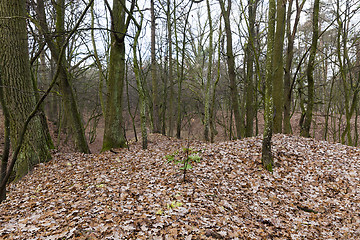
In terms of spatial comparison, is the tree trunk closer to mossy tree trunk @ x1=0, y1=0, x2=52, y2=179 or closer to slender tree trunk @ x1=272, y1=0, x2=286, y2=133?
slender tree trunk @ x1=272, y1=0, x2=286, y2=133

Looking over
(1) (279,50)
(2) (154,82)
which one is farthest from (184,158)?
(2) (154,82)

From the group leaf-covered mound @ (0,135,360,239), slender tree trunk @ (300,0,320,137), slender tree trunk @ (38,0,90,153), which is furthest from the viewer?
slender tree trunk @ (300,0,320,137)

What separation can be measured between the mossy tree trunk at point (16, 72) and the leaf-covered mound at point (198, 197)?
109 centimetres

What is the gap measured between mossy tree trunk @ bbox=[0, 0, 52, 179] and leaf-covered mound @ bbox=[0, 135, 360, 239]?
1.09 m

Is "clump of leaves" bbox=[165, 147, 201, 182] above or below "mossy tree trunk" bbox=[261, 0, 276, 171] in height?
below

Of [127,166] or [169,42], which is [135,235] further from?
[169,42]

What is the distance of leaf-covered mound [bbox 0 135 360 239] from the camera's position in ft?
11.0

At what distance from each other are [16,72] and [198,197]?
18.8 feet

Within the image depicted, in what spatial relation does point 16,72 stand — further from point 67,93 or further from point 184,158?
point 184,158

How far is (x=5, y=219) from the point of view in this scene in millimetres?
3766

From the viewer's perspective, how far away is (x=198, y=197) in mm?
4336

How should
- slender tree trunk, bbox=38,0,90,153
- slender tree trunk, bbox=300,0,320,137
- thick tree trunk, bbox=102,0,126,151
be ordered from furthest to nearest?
thick tree trunk, bbox=102,0,126,151, slender tree trunk, bbox=300,0,320,137, slender tree trunk, bbox=38,0,90,153

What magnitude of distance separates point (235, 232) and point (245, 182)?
83.3 inches

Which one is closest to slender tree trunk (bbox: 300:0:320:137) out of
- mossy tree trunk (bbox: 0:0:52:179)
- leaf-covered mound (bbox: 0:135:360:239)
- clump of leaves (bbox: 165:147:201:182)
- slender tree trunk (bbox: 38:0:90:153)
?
leaf-covered mound (bbox: 0:135:360:239)
